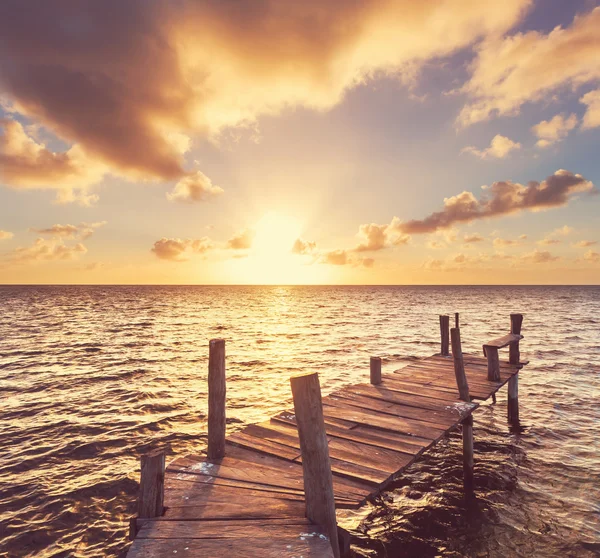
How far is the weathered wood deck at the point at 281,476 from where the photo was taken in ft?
13.5

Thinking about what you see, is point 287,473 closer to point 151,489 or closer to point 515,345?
point 151,489

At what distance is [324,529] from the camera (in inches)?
170

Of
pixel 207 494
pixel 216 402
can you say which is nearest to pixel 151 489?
pixel 207 494

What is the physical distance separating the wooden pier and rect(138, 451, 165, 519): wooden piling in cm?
1

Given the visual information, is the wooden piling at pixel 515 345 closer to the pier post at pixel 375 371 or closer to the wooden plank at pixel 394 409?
the pier post at pixel 375 371

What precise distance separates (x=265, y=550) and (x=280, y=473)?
168 cm

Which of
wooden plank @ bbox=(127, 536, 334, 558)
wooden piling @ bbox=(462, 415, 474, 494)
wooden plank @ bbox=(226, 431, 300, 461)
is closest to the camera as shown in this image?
wooden plank @ bbox=(127, 536, 334, 558)

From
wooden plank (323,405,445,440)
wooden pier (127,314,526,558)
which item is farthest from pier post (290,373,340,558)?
wooden plank (323,405,445,440)

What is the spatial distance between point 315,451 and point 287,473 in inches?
63.5

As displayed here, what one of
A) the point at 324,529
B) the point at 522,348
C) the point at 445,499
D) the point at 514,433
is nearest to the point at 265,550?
the point at 324,529

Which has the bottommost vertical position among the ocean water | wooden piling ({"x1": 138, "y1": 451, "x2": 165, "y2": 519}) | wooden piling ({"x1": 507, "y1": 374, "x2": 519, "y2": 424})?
the ocean water

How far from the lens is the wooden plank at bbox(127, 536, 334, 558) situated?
3.90 meters

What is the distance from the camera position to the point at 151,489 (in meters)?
4.49

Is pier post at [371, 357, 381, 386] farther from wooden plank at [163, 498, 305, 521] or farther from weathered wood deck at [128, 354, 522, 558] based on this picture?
wooden plank at [163, 498, 305, 521]
